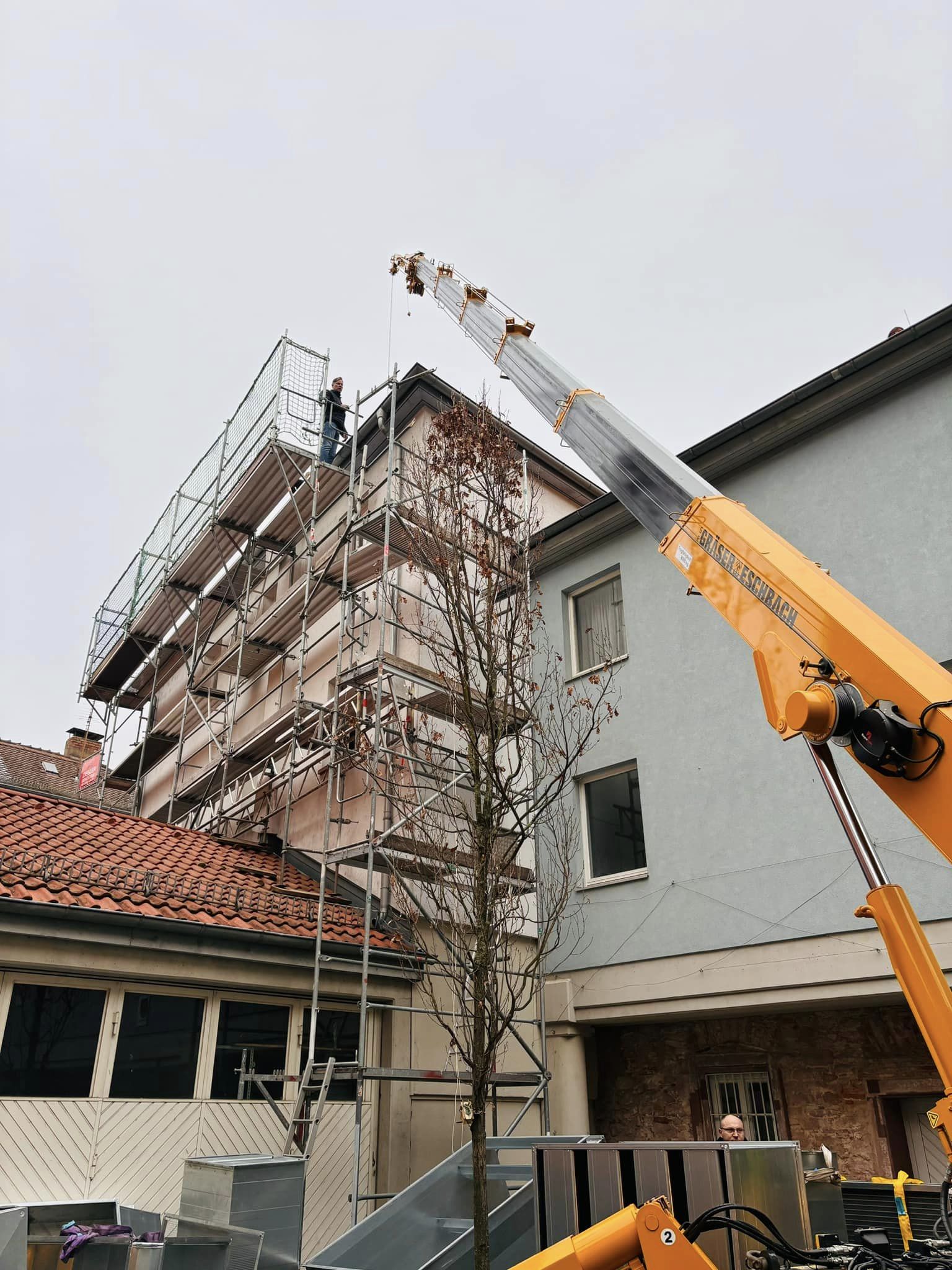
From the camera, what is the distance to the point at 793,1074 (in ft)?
36.1

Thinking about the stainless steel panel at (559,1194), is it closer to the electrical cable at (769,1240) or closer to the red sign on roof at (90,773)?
the electrical cable at (769,1240)

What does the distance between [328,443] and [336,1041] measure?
10576mm

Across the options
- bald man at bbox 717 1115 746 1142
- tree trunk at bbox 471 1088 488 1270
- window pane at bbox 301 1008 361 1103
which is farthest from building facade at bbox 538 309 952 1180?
tree trunk at bbox 471 1088 488 1270

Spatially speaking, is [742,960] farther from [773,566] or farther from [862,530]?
[773,566]

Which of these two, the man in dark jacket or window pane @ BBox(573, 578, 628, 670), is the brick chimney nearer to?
the man in dark jacket

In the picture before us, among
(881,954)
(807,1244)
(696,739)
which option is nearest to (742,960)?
(881,954)

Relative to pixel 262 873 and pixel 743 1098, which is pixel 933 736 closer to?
pixel 743 1098

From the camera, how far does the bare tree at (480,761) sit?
888 cm

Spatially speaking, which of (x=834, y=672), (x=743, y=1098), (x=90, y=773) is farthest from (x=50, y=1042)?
(x=90, y=773)

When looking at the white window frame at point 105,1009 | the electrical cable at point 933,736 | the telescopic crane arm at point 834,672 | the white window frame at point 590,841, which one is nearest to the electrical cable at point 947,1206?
the electrical cable at point 933,736

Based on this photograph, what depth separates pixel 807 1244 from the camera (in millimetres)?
5836

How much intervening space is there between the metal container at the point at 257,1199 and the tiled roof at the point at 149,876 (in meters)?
2.50

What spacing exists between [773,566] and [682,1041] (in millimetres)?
8693

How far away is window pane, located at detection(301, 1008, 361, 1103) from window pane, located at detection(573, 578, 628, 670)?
588 centimetres
